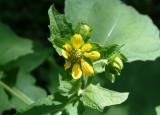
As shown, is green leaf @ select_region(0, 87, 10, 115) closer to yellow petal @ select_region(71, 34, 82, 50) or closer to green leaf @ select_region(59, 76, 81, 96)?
green leaf @ select_region(59, 76, 81, 96)

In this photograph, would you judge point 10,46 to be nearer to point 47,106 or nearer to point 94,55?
point 47,106

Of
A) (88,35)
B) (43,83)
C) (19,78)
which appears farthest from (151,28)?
(43,83)

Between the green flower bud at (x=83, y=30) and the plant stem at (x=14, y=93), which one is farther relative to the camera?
the plant stem at (x=14, y=93)

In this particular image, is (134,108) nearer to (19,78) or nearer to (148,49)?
(148,49)

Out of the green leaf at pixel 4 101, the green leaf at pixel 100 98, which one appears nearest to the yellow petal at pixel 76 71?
the green leaf at pixel 100 98

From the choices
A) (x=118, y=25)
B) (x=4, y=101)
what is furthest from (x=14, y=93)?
(x=118, y=25)

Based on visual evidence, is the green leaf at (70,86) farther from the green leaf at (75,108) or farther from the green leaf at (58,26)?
the green leaf at (58,26)
